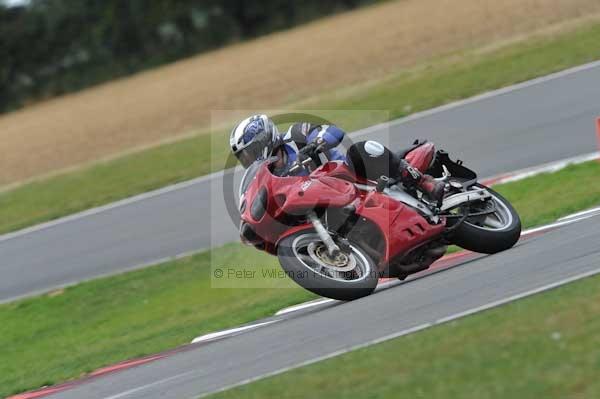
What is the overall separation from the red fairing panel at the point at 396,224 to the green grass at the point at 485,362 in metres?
1.89

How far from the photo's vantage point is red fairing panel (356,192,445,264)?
27.2 ft

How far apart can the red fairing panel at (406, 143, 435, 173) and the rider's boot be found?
0.11 metres

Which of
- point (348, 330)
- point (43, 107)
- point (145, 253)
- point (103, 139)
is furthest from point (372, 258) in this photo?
point (43, 107)

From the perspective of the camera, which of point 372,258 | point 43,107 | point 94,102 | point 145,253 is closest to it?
point 372,258

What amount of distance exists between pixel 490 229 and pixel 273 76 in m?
23.8

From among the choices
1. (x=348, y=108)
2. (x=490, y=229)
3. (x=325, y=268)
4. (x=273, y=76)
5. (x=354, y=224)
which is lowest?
(x=273, y=76)

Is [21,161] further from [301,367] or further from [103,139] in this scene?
[301,367]

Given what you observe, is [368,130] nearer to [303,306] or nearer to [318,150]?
[303,306]

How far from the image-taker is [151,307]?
39.1ft

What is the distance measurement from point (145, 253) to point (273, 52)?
2760 centimetres

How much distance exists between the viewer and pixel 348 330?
7.11m

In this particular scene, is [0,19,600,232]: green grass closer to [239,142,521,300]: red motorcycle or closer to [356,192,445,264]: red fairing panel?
[239,142,521,300]: red motorcycle

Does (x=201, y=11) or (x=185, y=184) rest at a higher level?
(x=185, y=184)

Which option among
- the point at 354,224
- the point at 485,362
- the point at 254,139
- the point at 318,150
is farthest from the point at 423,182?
the point at 485,362
